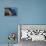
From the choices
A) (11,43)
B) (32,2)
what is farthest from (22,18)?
(11,43)

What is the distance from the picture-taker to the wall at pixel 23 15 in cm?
297

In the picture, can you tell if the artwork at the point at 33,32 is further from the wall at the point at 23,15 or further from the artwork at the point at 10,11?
the artwork at the point at 10,11

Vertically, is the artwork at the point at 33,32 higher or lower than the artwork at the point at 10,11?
lower

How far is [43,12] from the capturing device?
9.82 feet

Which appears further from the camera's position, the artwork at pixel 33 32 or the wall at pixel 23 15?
the wall at pixel 23 15

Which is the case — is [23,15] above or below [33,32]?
above

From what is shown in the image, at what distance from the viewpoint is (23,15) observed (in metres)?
2.99

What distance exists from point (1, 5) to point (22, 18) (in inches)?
22.2

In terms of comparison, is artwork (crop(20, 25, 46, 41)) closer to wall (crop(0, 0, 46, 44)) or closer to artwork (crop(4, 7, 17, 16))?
wall (crop(0, 0, 46, 44))

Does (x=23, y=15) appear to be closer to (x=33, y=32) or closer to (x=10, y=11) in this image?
(x=10, y=11)

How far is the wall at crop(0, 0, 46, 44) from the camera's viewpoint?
297 centimetres

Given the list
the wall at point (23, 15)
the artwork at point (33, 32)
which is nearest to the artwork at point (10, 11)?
the wall at point (23, 15)

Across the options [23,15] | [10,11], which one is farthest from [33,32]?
[10,11]

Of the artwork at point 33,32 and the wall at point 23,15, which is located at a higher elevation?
the wall at point 23,15
